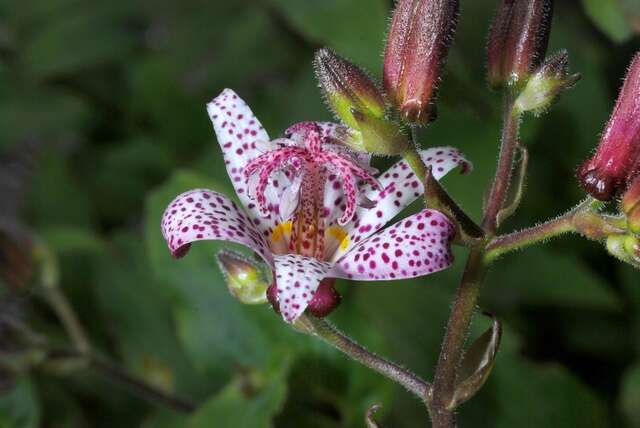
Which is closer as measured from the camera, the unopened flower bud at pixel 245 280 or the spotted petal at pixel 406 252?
the spotted petal at pixel 406 252

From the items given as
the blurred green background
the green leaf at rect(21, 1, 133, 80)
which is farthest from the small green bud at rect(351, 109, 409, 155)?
the green leaf at rect(21, 1, 133, 80)

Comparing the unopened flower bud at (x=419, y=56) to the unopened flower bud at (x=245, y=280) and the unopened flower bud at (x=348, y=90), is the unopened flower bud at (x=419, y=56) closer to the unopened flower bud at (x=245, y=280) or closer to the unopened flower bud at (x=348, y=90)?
the unopened flower bud at (x=348, y=90)

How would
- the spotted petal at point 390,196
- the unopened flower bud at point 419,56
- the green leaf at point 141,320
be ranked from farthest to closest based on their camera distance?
the green leaf at point 141,320 < the spotted petal at point 390,196 < the unopened flower bud at point 419,56

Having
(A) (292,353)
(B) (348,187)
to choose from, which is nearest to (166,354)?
(A) (292,353)

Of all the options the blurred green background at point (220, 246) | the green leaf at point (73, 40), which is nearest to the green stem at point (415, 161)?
the blurred green background at point (220, 246)

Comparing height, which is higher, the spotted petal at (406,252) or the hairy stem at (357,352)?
the spotted petal at (406,252)

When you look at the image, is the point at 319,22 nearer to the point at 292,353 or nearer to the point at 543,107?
the point at 292,353

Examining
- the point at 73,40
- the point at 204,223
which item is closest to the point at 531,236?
the point at 204,223

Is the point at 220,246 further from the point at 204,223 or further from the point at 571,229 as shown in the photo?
the point at 571,229
